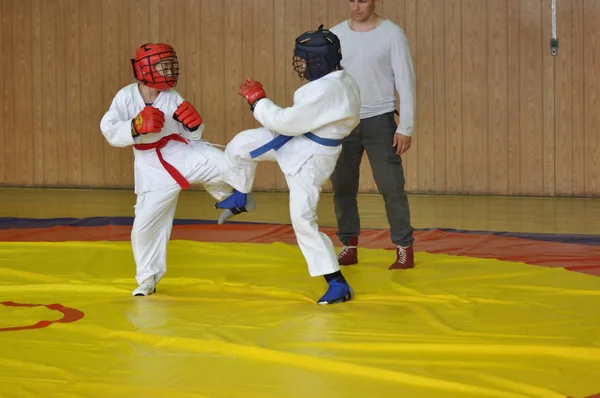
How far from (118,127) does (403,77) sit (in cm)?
158

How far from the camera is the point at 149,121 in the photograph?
3.72m

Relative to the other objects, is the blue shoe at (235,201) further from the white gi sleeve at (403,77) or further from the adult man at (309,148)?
the white gi sleeve at (403,77)

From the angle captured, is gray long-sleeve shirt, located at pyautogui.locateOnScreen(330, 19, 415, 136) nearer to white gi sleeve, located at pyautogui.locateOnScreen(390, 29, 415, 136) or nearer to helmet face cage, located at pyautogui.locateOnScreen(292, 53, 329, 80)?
white gi sleeve, located at pyautogui.locateOnScreen(390, 29, 415, 136)

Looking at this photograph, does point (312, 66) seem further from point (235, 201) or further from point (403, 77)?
point (403, 77)

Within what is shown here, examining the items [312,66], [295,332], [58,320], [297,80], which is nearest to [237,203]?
[312,66]

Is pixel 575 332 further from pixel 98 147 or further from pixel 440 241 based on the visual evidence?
pixel 98 147

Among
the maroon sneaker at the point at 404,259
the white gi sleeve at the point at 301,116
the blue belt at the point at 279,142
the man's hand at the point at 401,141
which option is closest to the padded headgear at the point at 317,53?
the white gi sleeve at the point at 301,116

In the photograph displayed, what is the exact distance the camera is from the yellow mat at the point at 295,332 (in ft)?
8.44

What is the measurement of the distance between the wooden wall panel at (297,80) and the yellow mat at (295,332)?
4.11 m

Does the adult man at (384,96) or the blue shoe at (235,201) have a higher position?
the adult man at (384,96)

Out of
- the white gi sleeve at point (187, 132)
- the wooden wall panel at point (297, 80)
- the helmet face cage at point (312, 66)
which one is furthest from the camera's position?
the wooden wall panel at point (297, 80)

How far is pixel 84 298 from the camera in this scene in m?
3.89

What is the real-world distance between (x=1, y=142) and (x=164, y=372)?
26.7 feet

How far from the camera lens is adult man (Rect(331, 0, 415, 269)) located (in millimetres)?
4602
